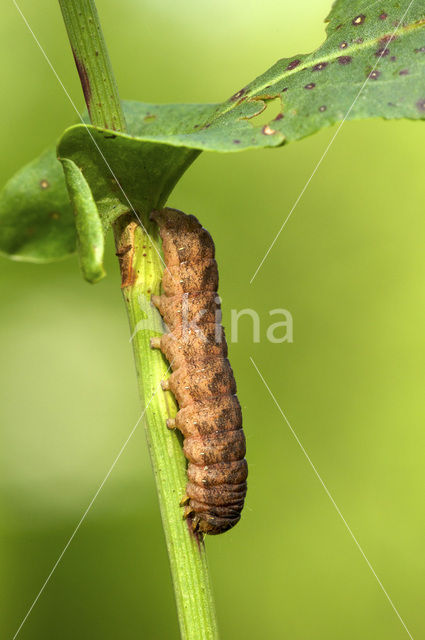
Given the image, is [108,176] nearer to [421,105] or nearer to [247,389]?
[421,105]

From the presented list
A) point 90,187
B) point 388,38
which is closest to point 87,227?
point 90,187

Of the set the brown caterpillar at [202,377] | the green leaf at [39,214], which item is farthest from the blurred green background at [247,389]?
the green leaf at [39,214]

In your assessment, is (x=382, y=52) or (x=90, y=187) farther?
(x=90, y=187)

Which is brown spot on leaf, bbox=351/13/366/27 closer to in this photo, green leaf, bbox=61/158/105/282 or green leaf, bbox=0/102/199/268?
green leaf, bbox=0/102/199/268

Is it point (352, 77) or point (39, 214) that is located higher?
point (352, 77)

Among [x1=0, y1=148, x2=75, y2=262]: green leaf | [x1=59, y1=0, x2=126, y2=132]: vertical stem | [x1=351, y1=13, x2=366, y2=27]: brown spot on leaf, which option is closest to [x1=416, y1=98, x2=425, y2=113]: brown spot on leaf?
[x1=351, y1=13, x2=366, y2=27]: brown spot on leaf
